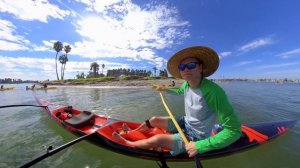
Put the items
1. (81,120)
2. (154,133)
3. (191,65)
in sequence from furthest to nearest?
(81,120) < (154,133) < (191,65)

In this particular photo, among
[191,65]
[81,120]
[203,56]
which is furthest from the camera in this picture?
[81,120]

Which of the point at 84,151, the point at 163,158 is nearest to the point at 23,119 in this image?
the point at 84,151

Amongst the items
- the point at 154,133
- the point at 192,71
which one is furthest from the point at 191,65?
the point at 154,133

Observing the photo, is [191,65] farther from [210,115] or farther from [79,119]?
[79,119]

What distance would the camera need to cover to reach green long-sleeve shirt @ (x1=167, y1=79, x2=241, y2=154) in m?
2.65

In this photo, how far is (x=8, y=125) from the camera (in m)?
8.45

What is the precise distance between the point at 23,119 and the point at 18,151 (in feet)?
15.7

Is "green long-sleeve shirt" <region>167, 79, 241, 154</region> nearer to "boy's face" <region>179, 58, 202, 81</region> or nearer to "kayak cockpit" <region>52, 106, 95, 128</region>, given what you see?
"boy's face" <region>179, 58, 202, 81</region>

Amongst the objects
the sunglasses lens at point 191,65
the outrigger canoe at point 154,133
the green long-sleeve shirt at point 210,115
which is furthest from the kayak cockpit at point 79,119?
the sunglasses lens at point 191,65

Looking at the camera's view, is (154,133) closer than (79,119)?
Yes

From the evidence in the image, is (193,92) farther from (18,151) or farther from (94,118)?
(18,151)

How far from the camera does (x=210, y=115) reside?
3.21m

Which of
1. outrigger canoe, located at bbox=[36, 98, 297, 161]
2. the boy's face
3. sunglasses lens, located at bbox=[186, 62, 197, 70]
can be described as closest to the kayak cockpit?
outrigger canoe, located at bbox=[36, 98, 297, 161]

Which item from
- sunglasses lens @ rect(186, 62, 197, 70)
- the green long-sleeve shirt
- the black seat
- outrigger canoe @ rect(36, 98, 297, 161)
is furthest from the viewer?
the black seat
